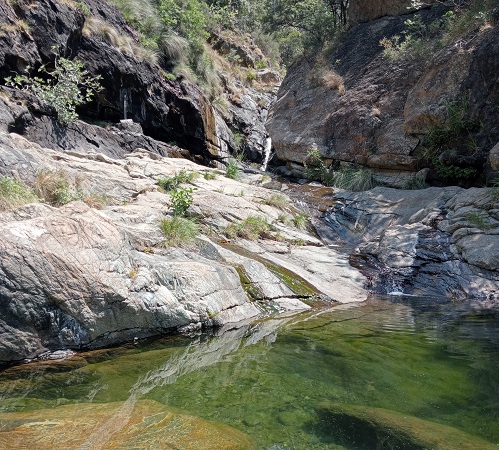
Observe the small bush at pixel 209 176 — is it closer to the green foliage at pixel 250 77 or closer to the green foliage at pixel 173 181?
the green foliage at pixel 173 181

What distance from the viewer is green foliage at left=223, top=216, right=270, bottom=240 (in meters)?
9.22

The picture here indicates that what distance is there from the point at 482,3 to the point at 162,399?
16.4m

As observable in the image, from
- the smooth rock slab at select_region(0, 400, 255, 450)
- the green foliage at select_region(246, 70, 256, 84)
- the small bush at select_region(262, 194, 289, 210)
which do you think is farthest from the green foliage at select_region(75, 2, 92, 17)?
the smooth rock slab at select_region(0, 400, 255, 450)

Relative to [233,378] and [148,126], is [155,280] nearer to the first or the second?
[233,378]

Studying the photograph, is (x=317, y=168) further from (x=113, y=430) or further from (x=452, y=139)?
(x=113, y=430)

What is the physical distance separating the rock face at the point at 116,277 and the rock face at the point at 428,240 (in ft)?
2.96

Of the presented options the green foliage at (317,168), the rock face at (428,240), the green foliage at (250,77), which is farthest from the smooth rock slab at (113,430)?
the green foliage at (250,77)

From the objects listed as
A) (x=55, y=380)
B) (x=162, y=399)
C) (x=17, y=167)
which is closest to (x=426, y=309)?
(x=162, y=399)

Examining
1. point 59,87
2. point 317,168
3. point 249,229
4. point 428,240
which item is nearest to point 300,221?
point 249,229

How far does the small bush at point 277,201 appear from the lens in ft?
38.9

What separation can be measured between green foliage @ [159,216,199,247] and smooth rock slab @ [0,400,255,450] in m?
4.18

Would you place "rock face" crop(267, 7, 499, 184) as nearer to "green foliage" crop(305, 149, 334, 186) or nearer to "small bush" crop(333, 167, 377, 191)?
"green foliage" crop(305, 149, 334, 186)

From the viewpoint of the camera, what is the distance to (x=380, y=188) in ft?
43.5

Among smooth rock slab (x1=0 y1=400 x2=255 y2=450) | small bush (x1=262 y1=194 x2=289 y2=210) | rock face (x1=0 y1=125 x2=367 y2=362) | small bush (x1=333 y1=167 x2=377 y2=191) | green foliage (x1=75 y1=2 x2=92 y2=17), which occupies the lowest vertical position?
smooth rock slab (x1=0 y1=400 x2=255 y2=450)
